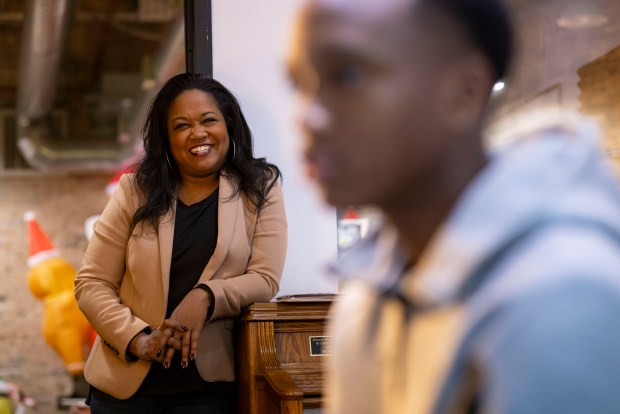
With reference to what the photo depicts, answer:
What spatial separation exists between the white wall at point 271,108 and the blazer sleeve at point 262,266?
2.27 feet

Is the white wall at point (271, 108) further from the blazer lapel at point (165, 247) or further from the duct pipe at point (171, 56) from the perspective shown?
the duct pipe at point (171, 56)

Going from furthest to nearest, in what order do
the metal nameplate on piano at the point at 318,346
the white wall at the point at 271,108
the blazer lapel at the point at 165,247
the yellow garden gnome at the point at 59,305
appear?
the yellow garden gnome at the point at 59,305 < the white wall at the point at 271,108 < the metal nameplate on piano at the point at 318,346 < the blazer lapel at the point at 165,247

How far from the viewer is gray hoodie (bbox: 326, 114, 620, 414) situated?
427 mm

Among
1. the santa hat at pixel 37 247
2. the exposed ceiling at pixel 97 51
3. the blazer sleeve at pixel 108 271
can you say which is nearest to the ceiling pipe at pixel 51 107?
the exposed ceiling at pixel 97 51

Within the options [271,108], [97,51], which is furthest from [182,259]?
[97,51]

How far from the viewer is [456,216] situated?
1.61 feet

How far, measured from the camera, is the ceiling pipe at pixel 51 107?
7.75m

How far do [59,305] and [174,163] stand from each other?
606cm

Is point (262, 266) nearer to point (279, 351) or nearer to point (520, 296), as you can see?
point (279, 351)

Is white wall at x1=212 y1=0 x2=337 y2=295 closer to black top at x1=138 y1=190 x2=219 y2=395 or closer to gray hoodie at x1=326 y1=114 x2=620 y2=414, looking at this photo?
black top at x1=138 y1=190 x2=219 y2=395

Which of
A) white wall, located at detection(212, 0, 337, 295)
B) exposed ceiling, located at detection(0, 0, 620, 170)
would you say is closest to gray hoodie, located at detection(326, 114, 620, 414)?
white wall, located at detection(212, 0, 337, 295)

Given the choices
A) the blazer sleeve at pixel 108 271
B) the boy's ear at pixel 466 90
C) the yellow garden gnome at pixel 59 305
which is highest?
the boy's ear at pixel 466 90

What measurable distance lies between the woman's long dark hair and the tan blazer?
0.04 metres

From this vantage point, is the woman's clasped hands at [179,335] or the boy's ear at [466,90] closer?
the boy's ear at [466,90]
